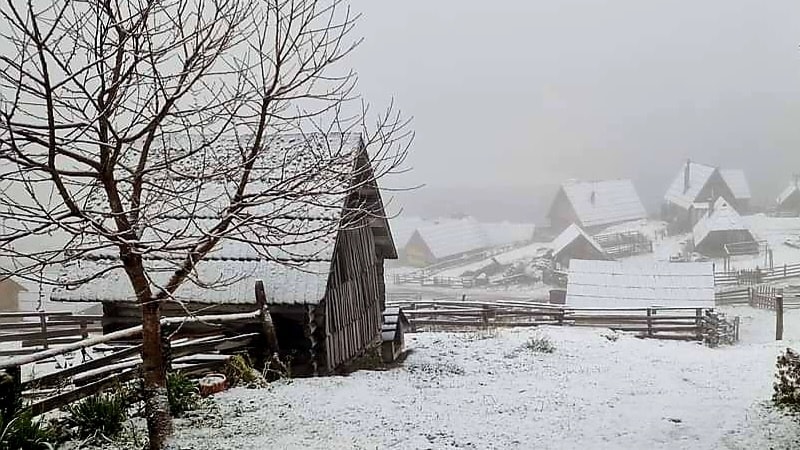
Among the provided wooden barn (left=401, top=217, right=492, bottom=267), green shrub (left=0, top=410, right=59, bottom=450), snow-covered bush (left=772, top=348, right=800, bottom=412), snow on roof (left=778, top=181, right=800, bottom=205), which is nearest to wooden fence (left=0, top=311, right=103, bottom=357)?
wooden barn (left=401, top=217, right=492, bottom=267)

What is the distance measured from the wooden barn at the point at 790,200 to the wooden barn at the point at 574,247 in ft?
11.8

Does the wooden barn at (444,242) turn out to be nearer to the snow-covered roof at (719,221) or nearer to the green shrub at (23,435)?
the snow-covered roof at (719,221)

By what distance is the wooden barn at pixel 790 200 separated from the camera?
1318 cm

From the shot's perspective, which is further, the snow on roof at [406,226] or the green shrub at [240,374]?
the snow on roof at [406,226]

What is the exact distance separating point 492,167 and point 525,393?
32.4 feet

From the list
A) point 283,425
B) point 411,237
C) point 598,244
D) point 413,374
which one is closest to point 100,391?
point 283,425

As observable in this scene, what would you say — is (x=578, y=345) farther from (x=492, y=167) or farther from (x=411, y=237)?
(x=492, y=167)

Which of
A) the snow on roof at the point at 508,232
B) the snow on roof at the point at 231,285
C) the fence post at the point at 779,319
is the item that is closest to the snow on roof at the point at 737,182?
the fence post at the point at 779,319

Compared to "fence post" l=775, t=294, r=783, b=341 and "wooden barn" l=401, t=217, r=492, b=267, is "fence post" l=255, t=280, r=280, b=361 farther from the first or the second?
"fence post" l=775, t=294, r=783, b=341

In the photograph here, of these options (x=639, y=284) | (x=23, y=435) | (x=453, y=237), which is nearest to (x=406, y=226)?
(x=453, y=237)

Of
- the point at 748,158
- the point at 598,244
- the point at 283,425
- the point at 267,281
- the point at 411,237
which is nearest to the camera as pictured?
the point at 283,425

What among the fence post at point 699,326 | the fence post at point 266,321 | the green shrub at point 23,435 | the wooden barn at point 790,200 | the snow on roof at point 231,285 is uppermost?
the wooden barn at point 790,200

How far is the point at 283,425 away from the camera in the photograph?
4344 millimetres

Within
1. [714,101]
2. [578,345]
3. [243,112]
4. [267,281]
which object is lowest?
[578,345]
